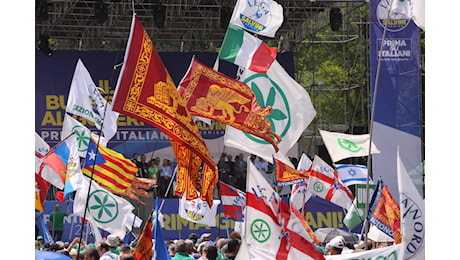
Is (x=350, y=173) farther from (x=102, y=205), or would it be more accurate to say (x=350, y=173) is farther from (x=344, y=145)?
(x=102, y=205)

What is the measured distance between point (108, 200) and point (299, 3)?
524 inches

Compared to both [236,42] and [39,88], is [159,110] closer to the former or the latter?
[236,42]

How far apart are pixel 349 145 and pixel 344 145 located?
3.6 inches

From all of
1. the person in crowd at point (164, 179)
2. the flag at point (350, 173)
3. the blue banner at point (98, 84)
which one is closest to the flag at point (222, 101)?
the flag at point (350, 173)

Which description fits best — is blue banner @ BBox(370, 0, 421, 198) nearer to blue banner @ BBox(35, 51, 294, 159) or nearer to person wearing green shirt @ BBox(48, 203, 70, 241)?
person wearing green shirt @ BBox(48, 203, 70, 241)

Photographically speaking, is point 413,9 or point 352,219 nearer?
point 413,9

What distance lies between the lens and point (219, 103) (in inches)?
337

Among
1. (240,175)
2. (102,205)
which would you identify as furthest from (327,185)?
(240,175)

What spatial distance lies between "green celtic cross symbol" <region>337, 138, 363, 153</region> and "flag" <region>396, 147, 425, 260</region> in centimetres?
632

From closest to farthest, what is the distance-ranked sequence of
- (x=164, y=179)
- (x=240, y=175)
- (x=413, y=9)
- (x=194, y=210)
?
(x=413, y=9), (x=194, y=210), (x=164, y=179), (x=240, y=175)

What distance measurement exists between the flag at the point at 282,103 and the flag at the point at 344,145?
289cm

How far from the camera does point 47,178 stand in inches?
487

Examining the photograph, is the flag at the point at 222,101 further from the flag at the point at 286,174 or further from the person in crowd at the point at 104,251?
the flag at the point at 286,174
